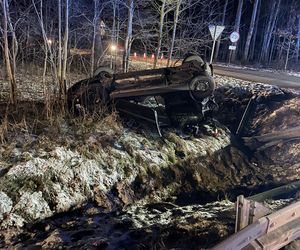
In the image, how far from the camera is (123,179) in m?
6.66

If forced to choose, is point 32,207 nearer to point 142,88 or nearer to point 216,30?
point 142,88

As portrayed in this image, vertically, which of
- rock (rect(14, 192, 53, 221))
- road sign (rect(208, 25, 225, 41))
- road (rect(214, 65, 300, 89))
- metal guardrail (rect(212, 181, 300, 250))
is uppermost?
road sign (rect(208, 25, 225, 41))

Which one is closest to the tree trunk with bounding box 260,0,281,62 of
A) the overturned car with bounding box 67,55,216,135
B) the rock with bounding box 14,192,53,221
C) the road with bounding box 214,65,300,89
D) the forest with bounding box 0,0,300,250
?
the road with bounding box 214,65,300,89

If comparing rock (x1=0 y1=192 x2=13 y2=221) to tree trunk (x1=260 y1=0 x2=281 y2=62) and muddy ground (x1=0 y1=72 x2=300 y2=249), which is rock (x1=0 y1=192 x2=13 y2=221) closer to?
muddy ground (x1=0 y1=72 x2=300 y2=249)

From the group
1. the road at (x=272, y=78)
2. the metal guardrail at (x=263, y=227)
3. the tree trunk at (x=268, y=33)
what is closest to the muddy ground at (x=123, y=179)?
the metal guardrail at (x=263, y=227)

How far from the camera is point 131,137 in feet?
25.7

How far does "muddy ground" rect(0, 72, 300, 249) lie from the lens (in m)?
5.08

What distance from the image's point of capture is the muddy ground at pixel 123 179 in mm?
5082

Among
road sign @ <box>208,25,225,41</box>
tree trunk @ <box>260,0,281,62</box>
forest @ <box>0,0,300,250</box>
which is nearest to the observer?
forest @ <box>0,0,300,250</box>

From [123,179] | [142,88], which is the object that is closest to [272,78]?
[142,88]

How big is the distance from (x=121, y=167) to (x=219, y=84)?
6849 millimetres

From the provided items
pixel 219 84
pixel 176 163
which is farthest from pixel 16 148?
pixel 219 84

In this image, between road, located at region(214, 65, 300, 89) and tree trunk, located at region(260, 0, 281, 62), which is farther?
tree trunk, located at region(260, 0, 281, 62)

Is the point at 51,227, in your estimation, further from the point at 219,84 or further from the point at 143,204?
the point at 219,84
